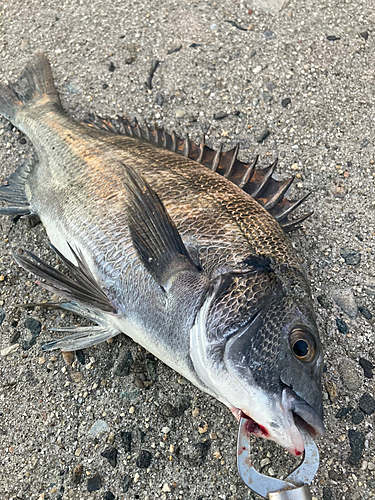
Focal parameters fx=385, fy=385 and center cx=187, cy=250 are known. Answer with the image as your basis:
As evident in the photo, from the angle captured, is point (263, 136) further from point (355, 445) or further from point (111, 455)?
point (111, 455)

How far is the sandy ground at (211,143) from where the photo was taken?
6.72 ft

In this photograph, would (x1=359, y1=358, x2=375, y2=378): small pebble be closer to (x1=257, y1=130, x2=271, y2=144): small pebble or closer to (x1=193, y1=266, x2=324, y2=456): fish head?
(x1=193, y1=266, x2=324, y2=456): fish head

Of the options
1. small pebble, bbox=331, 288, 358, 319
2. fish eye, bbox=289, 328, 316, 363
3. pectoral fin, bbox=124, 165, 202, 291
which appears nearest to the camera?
fish eye, bbox=289, 328, 316, 363

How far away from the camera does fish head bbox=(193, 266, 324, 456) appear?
1437 mm

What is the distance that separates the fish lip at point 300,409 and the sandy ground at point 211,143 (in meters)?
0.68

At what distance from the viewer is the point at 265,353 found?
1488 mm

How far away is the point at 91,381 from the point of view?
228 centimetres

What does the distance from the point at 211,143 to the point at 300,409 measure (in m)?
2.14

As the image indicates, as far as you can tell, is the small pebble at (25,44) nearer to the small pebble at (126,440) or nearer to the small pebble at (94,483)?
the small pebble at (126,440)

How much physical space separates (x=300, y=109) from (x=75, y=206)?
6.50ft

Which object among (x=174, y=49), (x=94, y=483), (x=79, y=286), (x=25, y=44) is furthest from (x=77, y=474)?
(x=25, y=44)

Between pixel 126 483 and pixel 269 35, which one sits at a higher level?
pixel 269 35

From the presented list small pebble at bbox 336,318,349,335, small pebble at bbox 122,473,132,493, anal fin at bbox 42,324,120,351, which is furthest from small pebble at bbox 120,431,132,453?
small pebble at bbox 336,318,349,335

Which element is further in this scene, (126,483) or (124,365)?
(124,365)
